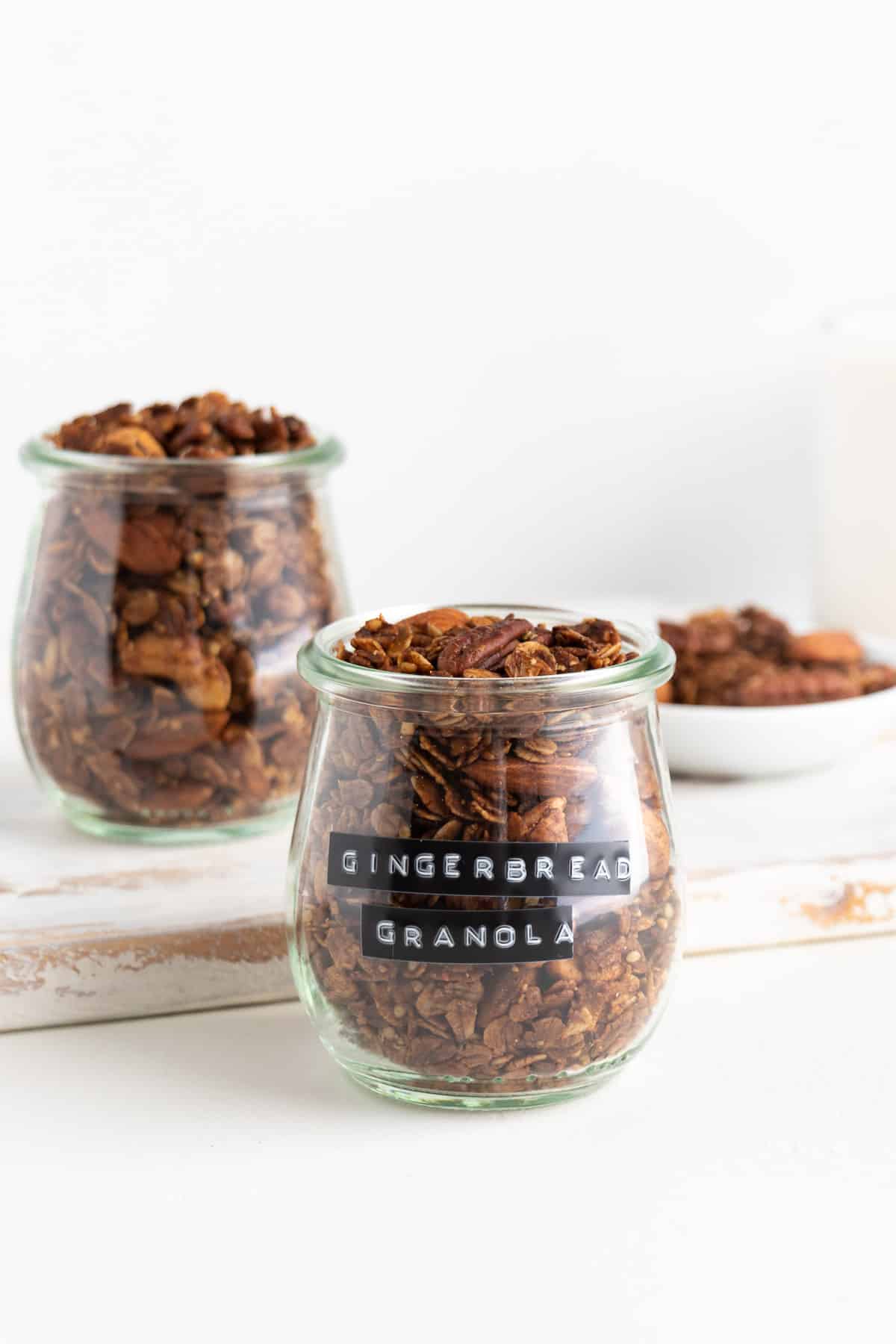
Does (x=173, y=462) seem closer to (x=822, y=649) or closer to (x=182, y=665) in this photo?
(x=182, y=665)

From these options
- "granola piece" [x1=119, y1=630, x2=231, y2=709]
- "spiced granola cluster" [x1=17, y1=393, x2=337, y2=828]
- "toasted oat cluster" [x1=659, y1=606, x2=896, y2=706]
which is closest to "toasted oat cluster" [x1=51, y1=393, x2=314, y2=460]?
"spiced granola cluster" [x1=17, y1=393, x2=337, y2=828]

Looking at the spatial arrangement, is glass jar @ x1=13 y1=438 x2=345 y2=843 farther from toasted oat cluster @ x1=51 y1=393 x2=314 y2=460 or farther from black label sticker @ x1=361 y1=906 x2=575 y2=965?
black label sticker @ x1=361 y1=906 x2=575 y2=965

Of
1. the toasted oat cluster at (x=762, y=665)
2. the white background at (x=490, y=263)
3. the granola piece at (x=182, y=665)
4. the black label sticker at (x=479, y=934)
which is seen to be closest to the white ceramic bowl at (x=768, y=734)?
the toasted oat cluster at (x=762, y=665)

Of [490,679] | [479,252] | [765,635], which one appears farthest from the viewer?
[479,252]

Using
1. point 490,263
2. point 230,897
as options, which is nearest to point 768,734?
point 230,897

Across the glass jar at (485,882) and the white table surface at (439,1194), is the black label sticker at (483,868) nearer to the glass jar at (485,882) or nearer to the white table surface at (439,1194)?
the glass jar at (485,882)

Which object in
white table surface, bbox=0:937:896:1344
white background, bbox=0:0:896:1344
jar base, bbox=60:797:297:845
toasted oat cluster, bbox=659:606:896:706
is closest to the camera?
white table surface, bbox=0:937:896:1344

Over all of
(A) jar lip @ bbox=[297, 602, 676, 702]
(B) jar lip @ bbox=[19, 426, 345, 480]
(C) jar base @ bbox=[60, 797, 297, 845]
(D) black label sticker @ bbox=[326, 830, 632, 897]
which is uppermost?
(B) jar lip @ bbox=[19, 426, 345, 480]
